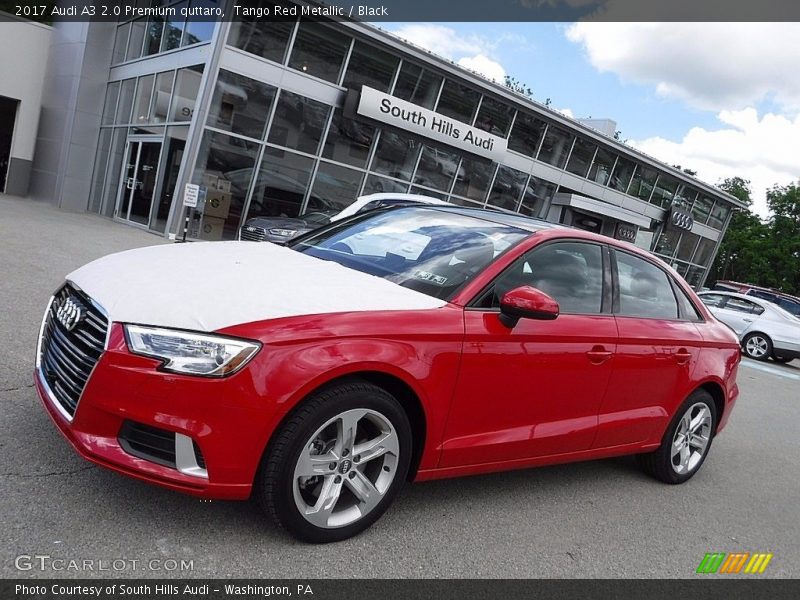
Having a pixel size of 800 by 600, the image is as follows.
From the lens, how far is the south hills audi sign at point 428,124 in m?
18.5

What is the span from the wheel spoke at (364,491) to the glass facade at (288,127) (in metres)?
14.2

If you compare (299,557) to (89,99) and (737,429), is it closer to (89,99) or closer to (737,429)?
(737,429)

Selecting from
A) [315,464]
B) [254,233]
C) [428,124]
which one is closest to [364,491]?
[315,464]

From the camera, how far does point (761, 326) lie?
1559 centimetres

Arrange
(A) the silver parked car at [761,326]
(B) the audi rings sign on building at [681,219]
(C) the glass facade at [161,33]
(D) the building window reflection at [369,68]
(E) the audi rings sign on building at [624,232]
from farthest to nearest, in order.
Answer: (B) the audi rings sign on building at [681,219]
(E) the audi rings sign on building at [624,232]
(D) the building window reflection at [369,68]
(C) the glass facade at [161,33]
(A) the silver parked car at [761,326]

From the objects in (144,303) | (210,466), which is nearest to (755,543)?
(210,466)

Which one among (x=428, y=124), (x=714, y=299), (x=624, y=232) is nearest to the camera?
(x=714, y=299)

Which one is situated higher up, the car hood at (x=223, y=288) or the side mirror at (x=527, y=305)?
the side mirror at (x=527, y=305)

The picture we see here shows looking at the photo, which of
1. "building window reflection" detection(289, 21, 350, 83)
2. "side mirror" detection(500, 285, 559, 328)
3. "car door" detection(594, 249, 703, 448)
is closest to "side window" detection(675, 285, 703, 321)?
"car door" detection(594, 249, 703, 448)

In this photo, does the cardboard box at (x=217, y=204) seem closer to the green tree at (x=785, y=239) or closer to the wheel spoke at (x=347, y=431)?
the wheel spoke at (x=347, y=431)

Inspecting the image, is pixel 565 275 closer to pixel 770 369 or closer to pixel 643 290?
pixel 643 290

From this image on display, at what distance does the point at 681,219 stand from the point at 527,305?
1189 inches

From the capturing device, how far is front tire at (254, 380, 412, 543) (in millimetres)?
2744

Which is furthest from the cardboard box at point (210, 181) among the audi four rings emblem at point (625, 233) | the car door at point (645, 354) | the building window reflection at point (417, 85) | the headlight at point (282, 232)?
the audi four rings emblem at point (625, 233)
